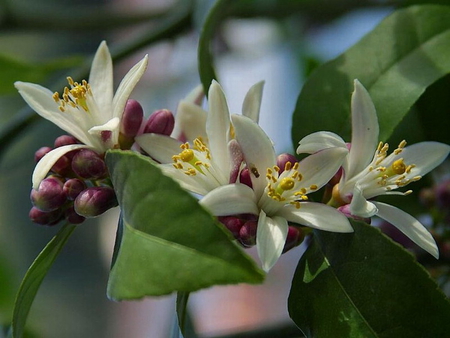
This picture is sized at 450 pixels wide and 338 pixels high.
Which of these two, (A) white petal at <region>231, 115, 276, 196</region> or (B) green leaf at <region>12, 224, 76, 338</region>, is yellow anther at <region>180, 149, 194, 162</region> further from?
(B) green leaf at <region>12, 224, 76, 338</region>

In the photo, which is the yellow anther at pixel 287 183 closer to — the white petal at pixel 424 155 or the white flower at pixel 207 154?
the white flower at pixel 207 154

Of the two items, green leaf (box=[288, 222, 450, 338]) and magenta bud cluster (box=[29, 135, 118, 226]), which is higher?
magenta bud cluster (box=[29, 135, 118, 226])

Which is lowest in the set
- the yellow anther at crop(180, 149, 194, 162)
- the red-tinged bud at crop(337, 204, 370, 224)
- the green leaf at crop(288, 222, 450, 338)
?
the green leaf at crop(288, 222, 450, 338)

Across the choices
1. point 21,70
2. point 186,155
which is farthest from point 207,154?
point 21,70

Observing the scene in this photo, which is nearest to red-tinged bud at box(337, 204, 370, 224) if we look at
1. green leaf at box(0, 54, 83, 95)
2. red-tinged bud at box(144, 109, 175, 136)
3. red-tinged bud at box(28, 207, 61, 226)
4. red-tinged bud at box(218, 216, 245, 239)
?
red-tinged bud at box(218, 216, 245, 239)

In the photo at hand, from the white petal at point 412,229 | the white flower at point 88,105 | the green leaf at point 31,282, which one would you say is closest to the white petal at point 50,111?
the white flower at point 88,105

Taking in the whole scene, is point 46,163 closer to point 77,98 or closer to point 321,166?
point 77,98

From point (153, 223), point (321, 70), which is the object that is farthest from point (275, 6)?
point (153, 223)
